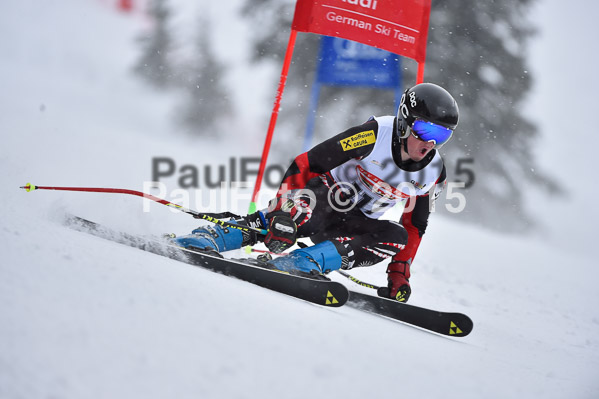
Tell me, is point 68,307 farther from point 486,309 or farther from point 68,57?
point 68,57

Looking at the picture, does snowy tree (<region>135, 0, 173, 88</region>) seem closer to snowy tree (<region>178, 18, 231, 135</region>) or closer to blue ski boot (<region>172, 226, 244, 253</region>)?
snowy tree (<region>178, 18, 231, 135</region>)

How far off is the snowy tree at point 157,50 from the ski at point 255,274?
14.0 meters

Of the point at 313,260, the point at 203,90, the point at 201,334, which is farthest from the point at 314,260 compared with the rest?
the point at 203,90

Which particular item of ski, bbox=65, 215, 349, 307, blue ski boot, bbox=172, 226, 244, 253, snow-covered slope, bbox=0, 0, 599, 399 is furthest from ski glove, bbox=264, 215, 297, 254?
snow-covered slope, bbox=0, 0, 599, 399

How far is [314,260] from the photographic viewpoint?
3.01 m

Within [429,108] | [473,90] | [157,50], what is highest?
[473,90]

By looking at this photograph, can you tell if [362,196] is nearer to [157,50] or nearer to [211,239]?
[211,239]

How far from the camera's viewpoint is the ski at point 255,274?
8.77 ft

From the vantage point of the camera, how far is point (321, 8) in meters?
4.76

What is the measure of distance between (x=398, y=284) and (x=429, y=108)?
3.73 feet

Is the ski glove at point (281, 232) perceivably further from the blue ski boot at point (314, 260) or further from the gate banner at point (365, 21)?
the gate banner at point (365, 21)

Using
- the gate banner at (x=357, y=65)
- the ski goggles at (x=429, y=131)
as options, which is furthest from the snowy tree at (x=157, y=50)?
the ski goggles at (x=429, y=131)

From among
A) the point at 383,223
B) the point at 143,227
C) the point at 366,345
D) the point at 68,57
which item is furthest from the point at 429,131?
the point at 68,57

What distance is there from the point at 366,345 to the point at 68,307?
3.45ft
